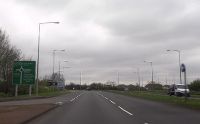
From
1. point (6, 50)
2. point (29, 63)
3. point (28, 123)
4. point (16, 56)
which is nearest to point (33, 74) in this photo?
point (29, 63)

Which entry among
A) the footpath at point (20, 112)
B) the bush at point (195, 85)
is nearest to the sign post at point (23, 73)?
Answer: the footpath at point (20, 112)

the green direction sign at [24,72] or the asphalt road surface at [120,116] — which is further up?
the green direction sign at [24,72]

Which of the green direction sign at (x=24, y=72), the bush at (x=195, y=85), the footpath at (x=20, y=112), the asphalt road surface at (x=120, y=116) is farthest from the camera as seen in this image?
the bush at (x=195, y=85)

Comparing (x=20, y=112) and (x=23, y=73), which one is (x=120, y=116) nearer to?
(x=20, y=112)

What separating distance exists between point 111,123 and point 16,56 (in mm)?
63405

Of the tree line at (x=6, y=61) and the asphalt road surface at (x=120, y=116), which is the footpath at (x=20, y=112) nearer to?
the asphalt road surface at (x=120, y=116)

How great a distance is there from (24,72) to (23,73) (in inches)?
7.9

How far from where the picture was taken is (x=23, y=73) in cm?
5694

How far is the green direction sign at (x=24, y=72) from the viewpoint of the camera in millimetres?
56375

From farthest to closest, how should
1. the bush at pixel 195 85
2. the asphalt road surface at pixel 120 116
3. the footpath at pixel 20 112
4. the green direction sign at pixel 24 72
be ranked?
1. the bush at pixel 195 85
2. the green direction sign at pixel 24 72
3. the asphalt road surface at pixel 120 116
4. the footpath at pixel 20 112

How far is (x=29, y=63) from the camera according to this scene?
2253 inches

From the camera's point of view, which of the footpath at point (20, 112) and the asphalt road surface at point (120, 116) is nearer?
the footpath at point (20, 112)

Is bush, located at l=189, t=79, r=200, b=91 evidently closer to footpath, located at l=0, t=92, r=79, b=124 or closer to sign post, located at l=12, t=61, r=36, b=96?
sign post, located at l=12, t=61, r=36, b=96

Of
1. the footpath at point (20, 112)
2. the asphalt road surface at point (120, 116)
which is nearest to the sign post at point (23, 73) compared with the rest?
the footpath at point (20, 112)
